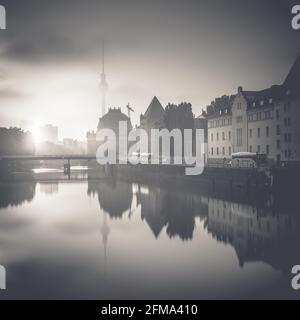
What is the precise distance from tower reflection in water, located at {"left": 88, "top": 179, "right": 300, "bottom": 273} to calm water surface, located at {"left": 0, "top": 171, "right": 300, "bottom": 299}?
10cm

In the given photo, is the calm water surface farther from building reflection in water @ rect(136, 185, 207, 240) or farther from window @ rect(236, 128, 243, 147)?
window @ rect(236, 128, 243, 147)

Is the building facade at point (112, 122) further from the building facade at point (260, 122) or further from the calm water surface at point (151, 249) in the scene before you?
the calm water surface at point (151, 249)

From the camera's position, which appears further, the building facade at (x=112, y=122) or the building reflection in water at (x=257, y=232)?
the building facade at (x=112, y=122)

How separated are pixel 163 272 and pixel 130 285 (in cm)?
287

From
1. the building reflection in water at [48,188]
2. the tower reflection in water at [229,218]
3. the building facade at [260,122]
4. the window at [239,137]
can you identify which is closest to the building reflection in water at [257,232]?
the tower reflection in water at [229,218]

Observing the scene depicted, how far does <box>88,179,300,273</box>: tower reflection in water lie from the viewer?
27.2 m

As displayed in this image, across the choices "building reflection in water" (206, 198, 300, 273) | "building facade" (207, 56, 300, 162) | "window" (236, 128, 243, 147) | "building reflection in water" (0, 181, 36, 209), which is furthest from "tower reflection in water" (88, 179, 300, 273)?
Answer: "window" (236, 128, 243, 147)

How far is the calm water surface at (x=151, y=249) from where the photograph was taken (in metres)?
19.9

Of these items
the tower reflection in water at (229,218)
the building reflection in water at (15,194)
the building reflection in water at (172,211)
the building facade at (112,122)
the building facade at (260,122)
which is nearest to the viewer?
the tower reflection in water at (229,218)

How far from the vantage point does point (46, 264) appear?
24.3 m

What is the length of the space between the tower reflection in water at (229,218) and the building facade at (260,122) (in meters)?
14.7

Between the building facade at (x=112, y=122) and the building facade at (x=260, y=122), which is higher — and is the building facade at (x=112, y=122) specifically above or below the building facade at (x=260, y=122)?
above
